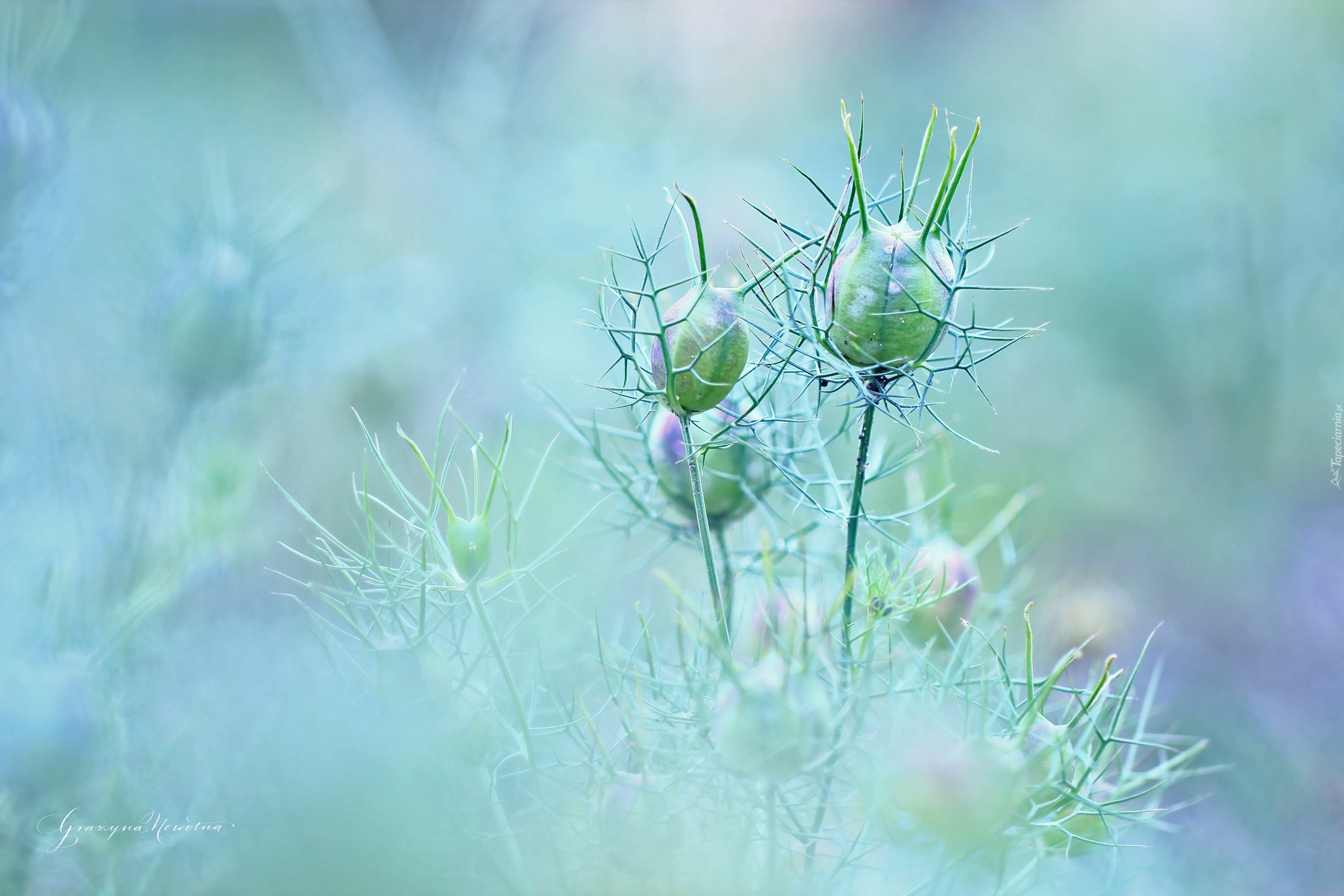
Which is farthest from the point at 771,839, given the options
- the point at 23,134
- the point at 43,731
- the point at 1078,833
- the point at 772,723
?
the point at 23,134

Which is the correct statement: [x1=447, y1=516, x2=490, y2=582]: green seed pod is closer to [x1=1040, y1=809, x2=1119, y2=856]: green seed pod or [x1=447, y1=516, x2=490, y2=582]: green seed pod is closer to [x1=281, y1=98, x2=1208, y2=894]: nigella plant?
[x1=281, y1=98, x2=1208, y2=894]: nigella plant

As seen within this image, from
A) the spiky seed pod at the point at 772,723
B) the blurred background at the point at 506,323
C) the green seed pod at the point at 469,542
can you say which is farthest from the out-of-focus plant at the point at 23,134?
the spiky seed pod at the point at 772,723

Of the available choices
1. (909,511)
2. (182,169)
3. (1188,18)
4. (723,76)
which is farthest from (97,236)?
(1188,18)

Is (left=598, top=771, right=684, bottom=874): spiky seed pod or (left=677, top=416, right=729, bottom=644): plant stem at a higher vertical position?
(left=677, top=416, right=729, bottom=644): plant stem

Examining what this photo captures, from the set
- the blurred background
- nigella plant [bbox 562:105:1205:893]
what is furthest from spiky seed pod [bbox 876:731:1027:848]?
the blurred background

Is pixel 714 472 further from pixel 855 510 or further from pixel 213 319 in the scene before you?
pixel 213 319

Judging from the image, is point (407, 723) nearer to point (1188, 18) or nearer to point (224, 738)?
point (224, 738)
